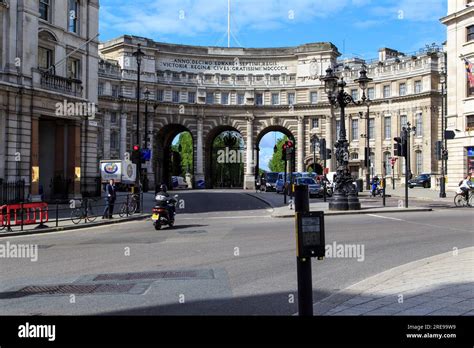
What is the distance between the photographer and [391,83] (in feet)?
228

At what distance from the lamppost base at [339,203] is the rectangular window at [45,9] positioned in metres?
20.2

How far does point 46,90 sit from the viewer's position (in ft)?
90.7

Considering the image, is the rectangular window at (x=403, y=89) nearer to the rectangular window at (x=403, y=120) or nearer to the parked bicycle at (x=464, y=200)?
the rectangular window at (x=403, y=120)

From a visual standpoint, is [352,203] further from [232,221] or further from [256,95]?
[256,95]

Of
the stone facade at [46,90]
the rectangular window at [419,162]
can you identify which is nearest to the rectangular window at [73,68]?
the stone facade at [46,90]

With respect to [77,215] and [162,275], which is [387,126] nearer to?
[77,215]

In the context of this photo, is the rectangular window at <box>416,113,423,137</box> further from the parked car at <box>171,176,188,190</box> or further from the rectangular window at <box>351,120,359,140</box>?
the parked car at <box>171,176,188,190</box>

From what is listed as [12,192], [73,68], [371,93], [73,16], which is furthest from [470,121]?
[12,192]

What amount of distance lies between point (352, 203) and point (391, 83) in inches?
1962

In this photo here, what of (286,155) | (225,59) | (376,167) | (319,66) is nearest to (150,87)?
(225,59)

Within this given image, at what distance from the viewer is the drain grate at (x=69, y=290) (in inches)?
307

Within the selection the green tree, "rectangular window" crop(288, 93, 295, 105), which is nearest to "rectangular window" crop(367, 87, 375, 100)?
"rectangular window" crop(288, 93, 295, 105)

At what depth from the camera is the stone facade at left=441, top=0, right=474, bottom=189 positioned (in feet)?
145

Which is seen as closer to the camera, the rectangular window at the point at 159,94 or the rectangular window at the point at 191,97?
the rectangular window at the point at 159,94
